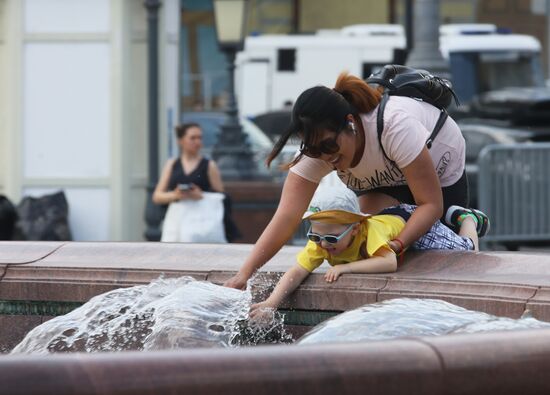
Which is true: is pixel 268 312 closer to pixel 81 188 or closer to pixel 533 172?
pixel 81 188

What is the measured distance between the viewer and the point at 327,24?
31.3 metres

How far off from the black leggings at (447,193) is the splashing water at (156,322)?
65 cm

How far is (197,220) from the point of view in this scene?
10062mm

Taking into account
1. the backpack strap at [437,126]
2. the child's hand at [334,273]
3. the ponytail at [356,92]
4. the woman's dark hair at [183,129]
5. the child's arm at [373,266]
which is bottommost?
the child's hand at [334,273]

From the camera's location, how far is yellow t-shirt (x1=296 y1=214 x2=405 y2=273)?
16.1 feet

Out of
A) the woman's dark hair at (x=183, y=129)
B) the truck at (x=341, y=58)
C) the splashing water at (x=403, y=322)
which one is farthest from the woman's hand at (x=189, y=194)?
the truck at (x=341, y=58)

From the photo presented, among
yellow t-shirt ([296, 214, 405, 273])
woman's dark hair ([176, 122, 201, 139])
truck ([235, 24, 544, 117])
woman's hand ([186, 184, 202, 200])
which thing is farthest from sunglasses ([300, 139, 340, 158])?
truck ([235, 24, 544, 117])

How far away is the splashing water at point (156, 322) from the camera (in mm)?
4809

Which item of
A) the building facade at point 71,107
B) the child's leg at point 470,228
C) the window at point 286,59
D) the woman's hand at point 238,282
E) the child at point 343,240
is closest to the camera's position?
the child at point 343,240

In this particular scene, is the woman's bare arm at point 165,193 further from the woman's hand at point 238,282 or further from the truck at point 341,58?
the truck at point 341,58

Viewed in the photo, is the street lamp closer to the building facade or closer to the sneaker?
the building facade

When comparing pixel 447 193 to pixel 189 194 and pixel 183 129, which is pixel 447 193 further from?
pixel 183 129

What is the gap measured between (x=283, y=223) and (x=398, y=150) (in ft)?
1.79

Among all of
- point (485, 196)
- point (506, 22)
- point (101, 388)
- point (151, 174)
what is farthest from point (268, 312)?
point (506, 22)
